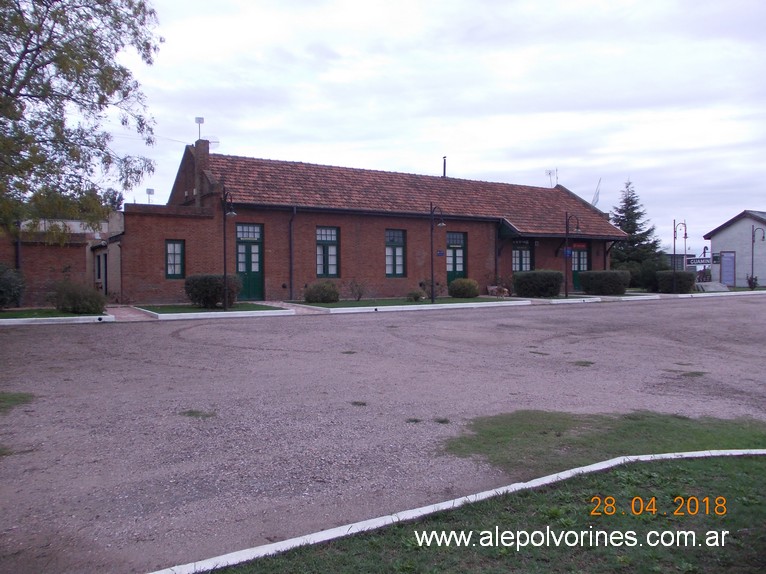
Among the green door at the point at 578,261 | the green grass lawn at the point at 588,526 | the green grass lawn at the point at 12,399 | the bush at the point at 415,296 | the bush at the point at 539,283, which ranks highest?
the green door at the point at 578,261

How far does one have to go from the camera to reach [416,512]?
4602 mm

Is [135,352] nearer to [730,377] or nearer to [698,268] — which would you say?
[730,377]

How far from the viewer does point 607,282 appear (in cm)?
3312

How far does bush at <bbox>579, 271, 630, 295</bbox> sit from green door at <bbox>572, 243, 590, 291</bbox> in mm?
2190

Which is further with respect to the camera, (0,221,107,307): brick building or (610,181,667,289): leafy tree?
(610,181,667,289): leafy tree

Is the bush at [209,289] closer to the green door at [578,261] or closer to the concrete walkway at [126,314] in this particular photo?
the concrete walkway at [126,314]

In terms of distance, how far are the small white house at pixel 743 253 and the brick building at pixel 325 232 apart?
18.6 metres

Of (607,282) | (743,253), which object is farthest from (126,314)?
(743,253)

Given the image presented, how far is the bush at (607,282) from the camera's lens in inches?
1304

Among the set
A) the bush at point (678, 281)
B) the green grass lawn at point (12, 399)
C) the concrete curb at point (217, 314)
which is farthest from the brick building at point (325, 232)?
the green grass lawn at point (12, 399)

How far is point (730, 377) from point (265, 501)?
347 inches

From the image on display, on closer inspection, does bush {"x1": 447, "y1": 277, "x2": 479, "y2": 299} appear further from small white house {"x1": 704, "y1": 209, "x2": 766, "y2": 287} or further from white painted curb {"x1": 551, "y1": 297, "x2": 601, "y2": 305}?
small white house {"x1": 704, "y1": 209, "x2": 766, "y2": 287}

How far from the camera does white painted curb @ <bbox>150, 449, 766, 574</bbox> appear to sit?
3863mm

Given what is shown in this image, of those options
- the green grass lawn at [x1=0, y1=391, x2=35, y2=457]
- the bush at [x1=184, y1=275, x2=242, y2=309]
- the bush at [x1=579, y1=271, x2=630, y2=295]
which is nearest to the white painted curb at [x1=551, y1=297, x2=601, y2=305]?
the bush at [x1=579, y1=271, x2=630, y2=295]
